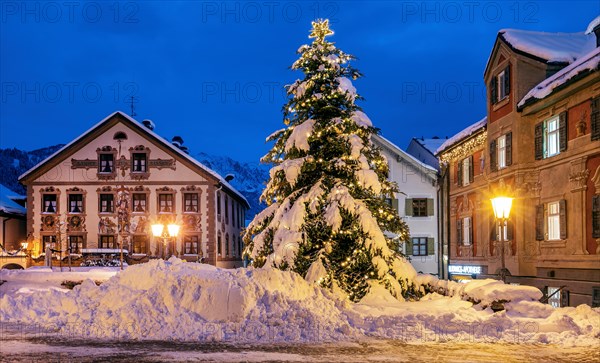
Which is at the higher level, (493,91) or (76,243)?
(493,91)

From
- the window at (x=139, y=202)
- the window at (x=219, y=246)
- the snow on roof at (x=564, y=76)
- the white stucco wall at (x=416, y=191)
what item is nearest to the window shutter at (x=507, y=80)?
the snow on roof at (x=564, y=76)

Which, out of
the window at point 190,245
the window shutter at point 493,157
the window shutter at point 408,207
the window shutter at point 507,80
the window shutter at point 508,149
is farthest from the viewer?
the window at point 190,245

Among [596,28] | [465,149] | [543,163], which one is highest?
[596,28]

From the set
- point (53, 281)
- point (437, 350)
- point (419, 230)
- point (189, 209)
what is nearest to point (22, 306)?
point (53, 281)

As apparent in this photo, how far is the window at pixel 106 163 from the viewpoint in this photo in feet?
147

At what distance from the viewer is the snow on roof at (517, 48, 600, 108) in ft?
67.2

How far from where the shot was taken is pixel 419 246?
143 feet

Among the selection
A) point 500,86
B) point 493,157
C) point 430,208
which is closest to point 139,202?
point 430,208

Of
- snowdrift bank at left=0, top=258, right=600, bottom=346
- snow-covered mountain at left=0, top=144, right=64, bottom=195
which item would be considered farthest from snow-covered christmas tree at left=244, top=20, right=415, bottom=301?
snow-covered mountain at left=0, top=144, right=64, bottom=195

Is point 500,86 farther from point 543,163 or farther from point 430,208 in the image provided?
point 430,208

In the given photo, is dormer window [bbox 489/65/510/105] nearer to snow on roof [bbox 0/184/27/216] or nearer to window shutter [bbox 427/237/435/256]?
window shutter [bbox 427/237/435/256]

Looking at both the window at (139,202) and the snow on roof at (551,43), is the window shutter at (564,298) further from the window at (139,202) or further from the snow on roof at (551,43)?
the window at (139,202)

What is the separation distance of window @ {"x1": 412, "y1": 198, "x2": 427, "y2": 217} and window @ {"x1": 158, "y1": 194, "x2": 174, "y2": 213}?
→ 15902 mm

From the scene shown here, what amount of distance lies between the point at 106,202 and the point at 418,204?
20575 mm
